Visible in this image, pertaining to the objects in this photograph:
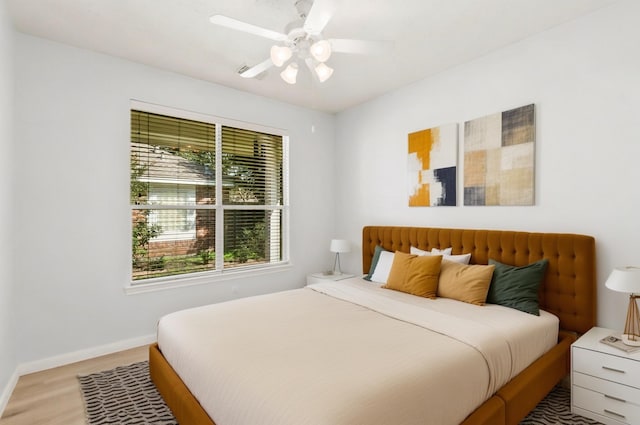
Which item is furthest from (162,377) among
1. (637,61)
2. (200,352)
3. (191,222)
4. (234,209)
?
(637,61)

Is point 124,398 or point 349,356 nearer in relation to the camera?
point 349,356

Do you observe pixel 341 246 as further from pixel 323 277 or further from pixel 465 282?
pixel 465 282

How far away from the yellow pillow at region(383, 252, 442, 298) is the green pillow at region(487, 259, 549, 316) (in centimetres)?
44

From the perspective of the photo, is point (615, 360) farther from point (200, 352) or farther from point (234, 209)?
point (234, 209)

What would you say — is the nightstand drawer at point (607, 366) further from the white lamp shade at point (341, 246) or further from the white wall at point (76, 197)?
the white wall at point (76, 197)

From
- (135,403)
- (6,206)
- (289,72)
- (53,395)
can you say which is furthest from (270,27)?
(53,395)

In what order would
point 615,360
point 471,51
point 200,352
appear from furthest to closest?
point 471,51, point 615,360, point 200,352

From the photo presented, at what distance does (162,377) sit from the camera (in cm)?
206

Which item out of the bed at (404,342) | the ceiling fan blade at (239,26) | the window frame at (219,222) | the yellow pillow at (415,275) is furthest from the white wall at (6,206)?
the yellow pillow at (415,275)

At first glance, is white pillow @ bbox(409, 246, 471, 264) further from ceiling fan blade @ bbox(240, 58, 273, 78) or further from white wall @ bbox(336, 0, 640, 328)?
ceiling fan blade @ bbox(240, 58, 273, 78)

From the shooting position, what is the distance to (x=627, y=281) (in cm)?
194

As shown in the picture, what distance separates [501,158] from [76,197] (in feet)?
12.2

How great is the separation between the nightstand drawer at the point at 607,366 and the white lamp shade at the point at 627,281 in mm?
396

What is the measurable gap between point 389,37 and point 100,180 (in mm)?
2810
